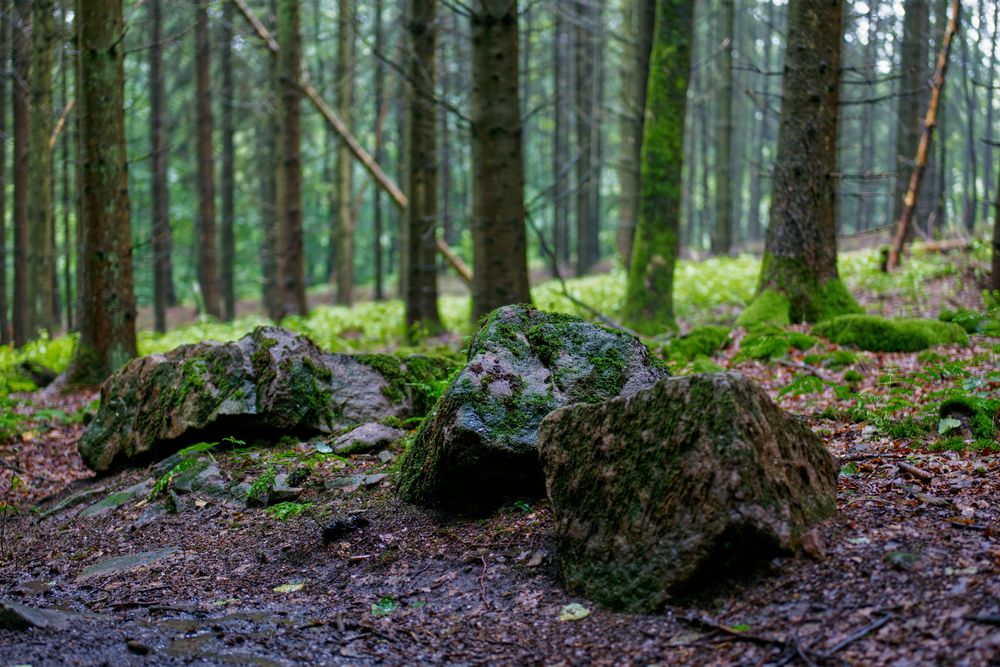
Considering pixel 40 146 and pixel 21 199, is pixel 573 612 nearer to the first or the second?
pixel 40 146

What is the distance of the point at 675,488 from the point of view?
3527 millimetres

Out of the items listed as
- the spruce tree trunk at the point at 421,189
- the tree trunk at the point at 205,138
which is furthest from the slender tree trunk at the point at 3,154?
the spruce tree trunk at the point at 421,189

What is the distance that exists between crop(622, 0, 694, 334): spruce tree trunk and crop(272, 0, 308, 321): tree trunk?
289 inches

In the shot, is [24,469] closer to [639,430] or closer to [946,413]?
[639,430]

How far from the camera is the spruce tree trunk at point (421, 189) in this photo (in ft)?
41.7

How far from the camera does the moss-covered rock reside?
308 inches

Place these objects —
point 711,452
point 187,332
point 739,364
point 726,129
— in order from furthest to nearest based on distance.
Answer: point 726,129 < point 187,332 < point 739,364 < point 711,452

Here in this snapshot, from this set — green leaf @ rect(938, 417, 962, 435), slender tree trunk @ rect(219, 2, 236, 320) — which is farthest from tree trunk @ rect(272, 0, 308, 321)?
green leaf @ rect(938, 417, 962, 435)

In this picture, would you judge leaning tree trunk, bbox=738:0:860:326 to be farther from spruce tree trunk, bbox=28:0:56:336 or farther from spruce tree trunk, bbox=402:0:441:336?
spruce tree trunk, bbox=28:0:56:336

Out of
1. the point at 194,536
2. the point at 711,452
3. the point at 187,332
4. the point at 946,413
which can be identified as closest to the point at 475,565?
the point at 711,452

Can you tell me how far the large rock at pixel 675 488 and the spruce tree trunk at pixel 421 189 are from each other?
9024 mm

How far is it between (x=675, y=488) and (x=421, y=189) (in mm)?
10378

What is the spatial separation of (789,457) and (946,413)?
2064 millimetres

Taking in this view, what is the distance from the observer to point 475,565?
4.14 meters
